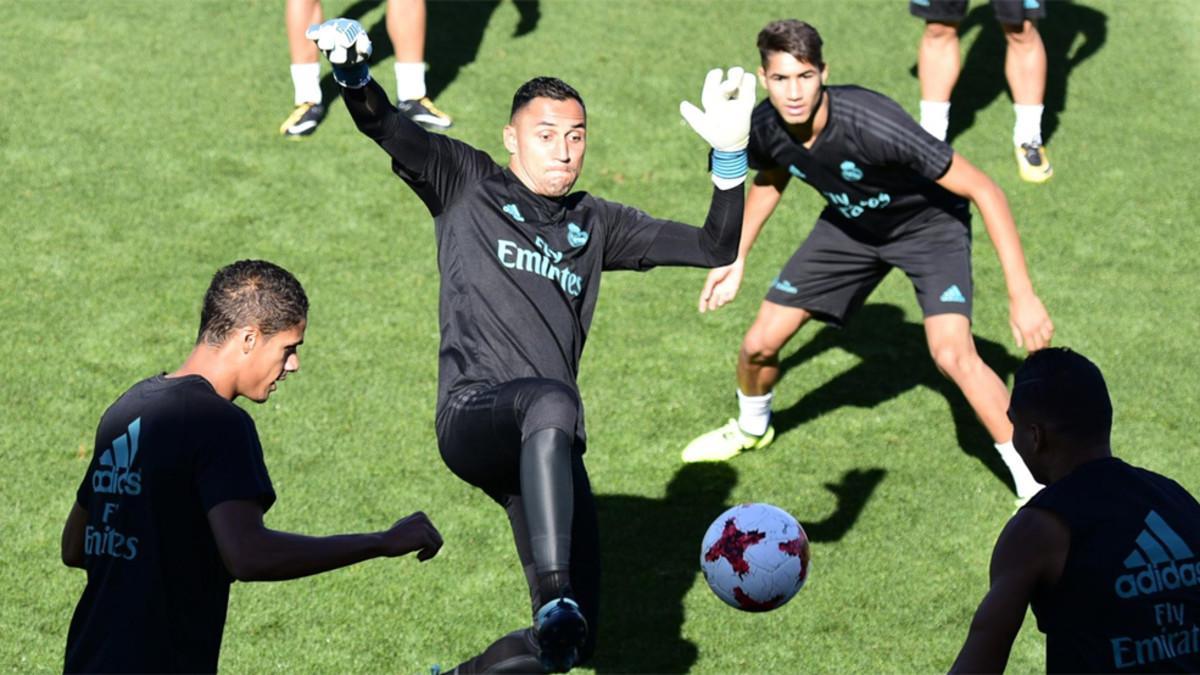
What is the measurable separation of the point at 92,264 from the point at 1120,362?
7.32 metres

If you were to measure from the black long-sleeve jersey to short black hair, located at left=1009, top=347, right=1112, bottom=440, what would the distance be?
2.07m

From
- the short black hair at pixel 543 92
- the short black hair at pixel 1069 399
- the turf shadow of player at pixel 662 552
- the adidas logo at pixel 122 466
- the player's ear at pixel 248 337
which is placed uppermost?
the short black hair at pixel 543 92

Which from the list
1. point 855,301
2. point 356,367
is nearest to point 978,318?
point 855,301

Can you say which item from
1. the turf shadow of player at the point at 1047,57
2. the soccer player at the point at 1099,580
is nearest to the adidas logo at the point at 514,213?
the soccer player at the point at 1099,580

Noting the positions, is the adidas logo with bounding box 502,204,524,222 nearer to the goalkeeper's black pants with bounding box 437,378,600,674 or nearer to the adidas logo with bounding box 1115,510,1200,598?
the goalkeeper's black pants with bounding box 437,378,600,674

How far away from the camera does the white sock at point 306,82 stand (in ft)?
43.0

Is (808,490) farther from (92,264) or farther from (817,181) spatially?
(92,264)

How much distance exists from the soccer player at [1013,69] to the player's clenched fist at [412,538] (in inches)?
342

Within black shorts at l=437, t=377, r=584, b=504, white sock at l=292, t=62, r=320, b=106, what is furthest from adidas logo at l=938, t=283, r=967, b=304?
white sock at l=292, t=62, r=320, b=106

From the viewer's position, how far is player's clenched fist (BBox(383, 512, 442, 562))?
5.35m

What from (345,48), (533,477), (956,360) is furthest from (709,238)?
(956,360)

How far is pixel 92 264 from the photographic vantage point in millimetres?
11422

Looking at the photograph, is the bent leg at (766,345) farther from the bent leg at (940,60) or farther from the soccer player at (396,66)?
the soccer player at (396,66)

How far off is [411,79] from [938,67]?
4.39 m
